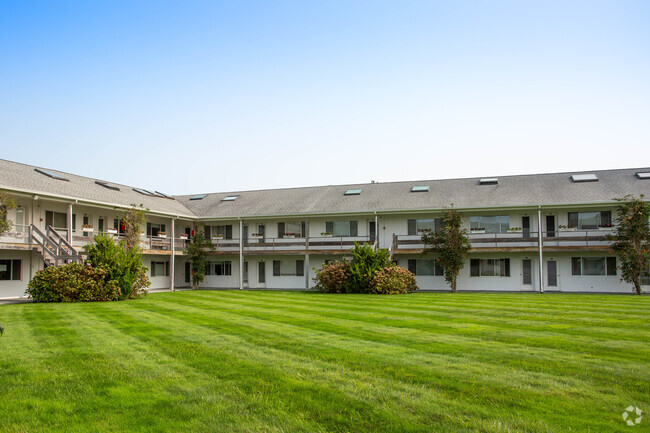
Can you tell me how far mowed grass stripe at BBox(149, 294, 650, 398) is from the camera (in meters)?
7.35

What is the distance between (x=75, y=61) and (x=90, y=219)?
36.8 ft

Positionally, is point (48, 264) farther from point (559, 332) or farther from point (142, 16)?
point (559, 332)

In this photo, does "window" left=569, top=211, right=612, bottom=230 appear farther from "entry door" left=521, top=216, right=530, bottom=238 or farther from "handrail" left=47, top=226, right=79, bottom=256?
"handrail" left=47, top=226, right=79, bottom=256

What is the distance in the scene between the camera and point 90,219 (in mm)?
28594

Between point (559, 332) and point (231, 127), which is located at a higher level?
point (231, 127)

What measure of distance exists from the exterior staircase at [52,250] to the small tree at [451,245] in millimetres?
18141

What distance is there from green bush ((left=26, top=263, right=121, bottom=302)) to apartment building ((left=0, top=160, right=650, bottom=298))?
128 cm

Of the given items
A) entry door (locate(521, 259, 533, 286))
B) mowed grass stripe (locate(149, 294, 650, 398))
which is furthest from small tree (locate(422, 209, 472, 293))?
mowed grass stripe (locate(149, 294, 650, 398))

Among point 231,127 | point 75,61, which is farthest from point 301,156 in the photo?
point 75,61

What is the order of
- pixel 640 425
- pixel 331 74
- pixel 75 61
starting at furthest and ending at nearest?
1. pixel 331 74
2. pixel 75 61
3. pixel 640 425

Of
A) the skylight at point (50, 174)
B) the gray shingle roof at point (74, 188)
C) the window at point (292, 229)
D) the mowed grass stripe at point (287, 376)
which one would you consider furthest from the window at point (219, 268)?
the mowed grass stripe at point (287, 376)

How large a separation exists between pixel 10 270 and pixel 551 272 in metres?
28.3

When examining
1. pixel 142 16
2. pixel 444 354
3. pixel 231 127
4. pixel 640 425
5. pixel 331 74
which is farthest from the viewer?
pixel 231 127

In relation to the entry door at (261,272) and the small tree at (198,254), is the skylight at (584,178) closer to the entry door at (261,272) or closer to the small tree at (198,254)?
the entry door at (261,272)
